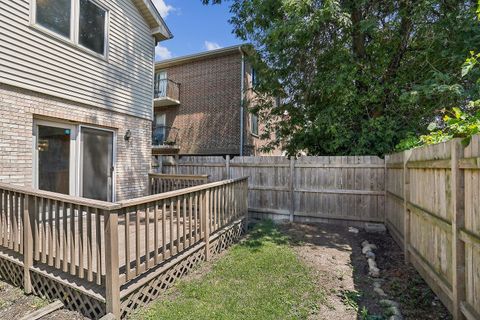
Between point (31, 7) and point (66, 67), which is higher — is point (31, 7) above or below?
above

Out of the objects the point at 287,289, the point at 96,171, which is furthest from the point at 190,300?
the point at 96,171

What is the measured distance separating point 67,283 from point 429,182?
477 centimetres

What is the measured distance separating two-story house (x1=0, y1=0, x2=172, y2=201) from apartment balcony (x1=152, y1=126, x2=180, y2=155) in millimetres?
6232

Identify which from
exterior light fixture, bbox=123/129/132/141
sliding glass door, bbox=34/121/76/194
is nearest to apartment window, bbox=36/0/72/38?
sliding glass door, bbox=34/121/76/194

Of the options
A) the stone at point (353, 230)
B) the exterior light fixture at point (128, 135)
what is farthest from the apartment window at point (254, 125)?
the stone at point (353, 230)

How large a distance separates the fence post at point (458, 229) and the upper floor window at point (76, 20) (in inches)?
Result: 279

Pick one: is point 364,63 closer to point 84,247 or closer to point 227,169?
point 227,169

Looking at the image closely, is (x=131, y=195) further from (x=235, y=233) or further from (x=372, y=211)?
(x=372, y=211)

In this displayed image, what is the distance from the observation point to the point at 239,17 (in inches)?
409

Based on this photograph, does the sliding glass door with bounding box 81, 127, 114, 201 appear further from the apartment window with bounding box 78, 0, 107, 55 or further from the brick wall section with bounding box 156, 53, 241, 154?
the brick wall section with bounding box 156, 53, 241, 154

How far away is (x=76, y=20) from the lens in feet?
19.5

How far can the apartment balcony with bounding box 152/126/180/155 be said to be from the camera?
14549 millimetres

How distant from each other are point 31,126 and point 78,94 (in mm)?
1269

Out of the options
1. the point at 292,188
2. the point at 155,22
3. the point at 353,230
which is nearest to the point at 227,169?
the point at 292,188
